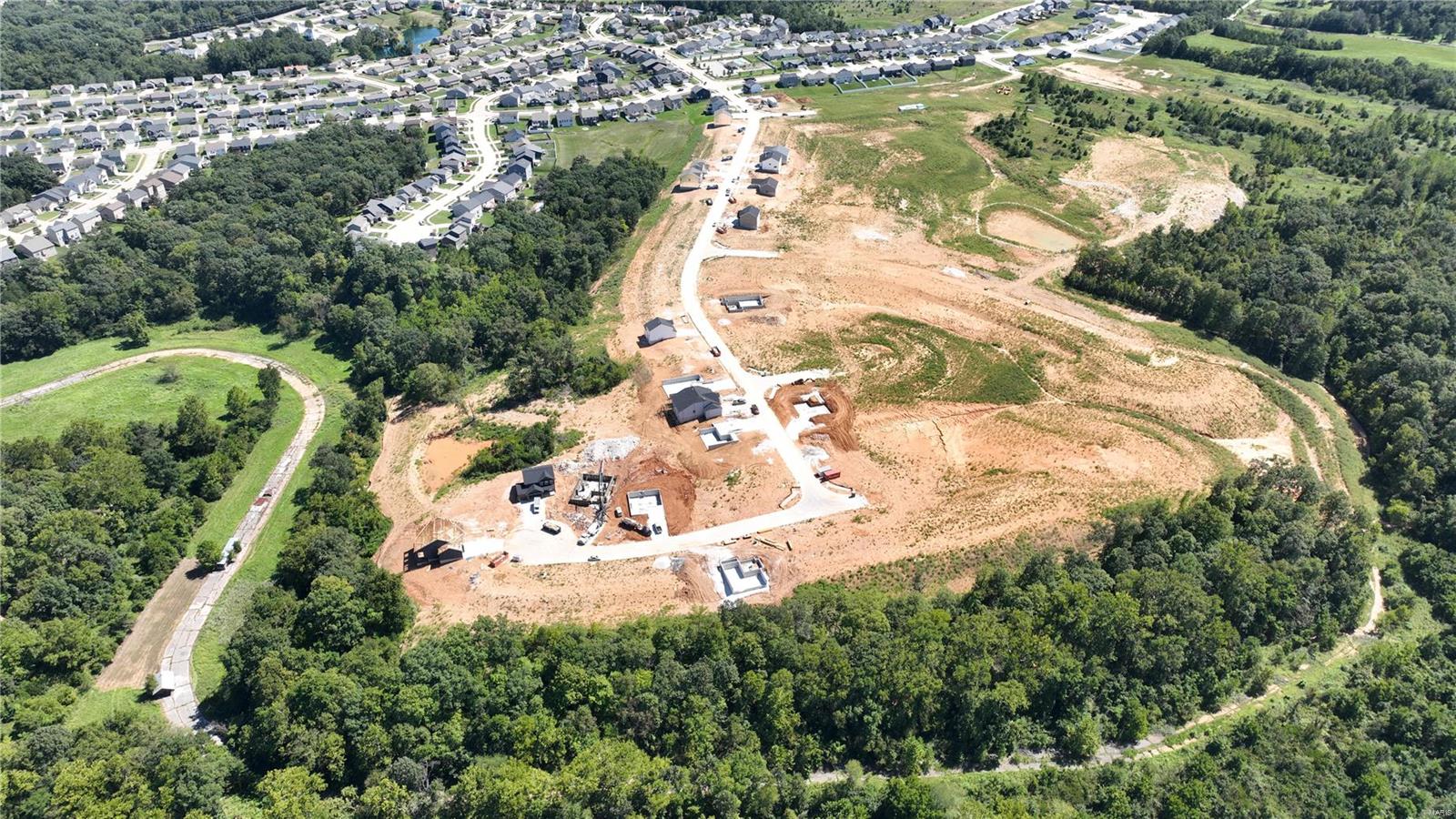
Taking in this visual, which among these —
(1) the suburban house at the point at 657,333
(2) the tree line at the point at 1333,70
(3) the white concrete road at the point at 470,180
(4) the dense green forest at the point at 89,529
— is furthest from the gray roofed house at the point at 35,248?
(2) the tree line at the point at 1333,70

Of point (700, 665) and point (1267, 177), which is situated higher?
point (1267, 177)

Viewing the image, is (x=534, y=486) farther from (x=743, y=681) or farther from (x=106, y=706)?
(x=106, y=706)

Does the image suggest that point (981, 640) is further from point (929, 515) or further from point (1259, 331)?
point (1259, 331)

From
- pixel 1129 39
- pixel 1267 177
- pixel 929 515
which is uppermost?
pixel 1129 39

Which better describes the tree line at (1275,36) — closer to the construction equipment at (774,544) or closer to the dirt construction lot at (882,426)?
the dirt construction lot at (882,426)

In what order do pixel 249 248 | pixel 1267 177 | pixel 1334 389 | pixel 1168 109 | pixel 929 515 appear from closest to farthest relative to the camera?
1. pixel 929 515
2. pixel 1334 389
3. pixel 249 248
4. pixel 1267 177
5. pixel 1168 109

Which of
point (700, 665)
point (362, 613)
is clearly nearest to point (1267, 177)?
point (700, 665)

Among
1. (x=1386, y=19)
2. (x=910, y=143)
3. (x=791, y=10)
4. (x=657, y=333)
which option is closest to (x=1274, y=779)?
(x=657, y=333)

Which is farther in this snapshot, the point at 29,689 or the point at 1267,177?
the point at 1267,177
